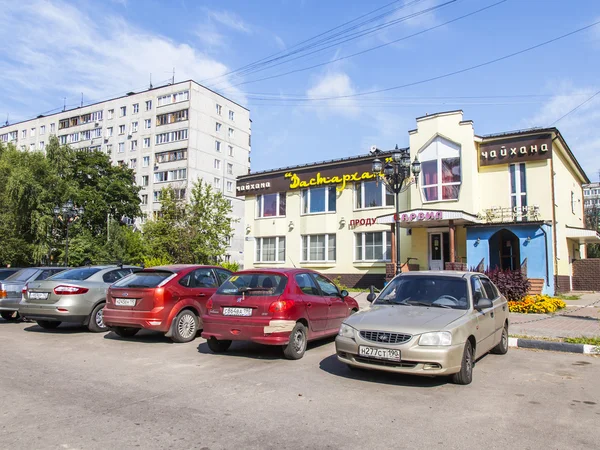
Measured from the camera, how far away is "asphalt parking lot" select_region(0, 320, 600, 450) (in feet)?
14.1

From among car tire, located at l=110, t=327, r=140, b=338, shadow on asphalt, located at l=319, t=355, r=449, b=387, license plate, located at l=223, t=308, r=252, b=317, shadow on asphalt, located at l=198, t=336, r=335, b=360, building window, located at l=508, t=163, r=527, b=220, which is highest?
building window, located at l=508, t=163, r=527, b=220

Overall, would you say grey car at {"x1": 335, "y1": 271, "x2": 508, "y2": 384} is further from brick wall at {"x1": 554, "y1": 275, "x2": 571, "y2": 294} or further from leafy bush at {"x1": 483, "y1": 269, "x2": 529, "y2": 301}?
brick wall at {"x1": 554, "y1": 275, "x2": 571, "y2": 294}

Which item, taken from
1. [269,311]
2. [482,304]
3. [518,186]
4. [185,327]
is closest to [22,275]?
[185,327]

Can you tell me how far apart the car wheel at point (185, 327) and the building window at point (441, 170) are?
1588 cm

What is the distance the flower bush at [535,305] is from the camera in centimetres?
1457

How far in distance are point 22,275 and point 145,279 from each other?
6.13 metres

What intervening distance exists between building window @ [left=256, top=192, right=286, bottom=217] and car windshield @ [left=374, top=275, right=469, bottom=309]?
21.9 m

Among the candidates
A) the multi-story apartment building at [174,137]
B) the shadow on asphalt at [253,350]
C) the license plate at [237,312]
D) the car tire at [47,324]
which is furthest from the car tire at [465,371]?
the multi-story apartment building at [174,137]

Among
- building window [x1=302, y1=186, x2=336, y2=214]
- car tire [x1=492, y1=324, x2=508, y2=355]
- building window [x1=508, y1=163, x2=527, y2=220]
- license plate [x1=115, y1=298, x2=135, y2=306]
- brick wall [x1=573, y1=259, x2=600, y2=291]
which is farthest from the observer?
building window [x1=302, y1=186, x2=336, y2=214]

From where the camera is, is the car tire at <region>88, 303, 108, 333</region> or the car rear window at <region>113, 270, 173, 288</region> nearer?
the car rear window at <region>113, 270, 173, 288</region>

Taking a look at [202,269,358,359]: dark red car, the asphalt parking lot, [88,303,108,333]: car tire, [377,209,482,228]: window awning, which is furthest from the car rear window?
[377,209,482,228]: window awning

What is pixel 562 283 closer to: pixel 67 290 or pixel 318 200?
pixel 318 200

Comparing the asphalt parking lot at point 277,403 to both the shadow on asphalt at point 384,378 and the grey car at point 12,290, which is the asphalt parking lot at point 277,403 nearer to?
the shadow on asphalt at point 384,378

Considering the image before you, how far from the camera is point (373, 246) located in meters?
26.0
